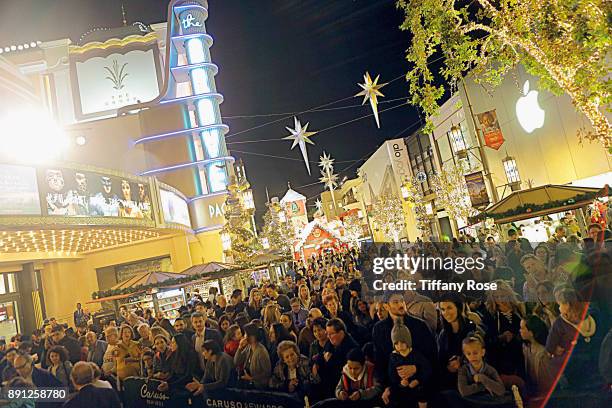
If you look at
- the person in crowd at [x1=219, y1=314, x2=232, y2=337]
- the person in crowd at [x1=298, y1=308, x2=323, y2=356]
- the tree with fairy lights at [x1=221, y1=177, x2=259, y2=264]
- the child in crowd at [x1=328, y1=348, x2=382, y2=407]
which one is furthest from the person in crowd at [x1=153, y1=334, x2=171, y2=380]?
Answer: the tree with fairy lights at [x1=221, y1=177, x2=259, y2=264]

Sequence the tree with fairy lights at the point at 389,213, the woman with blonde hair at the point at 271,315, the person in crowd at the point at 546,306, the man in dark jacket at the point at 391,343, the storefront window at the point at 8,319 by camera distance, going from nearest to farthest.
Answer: the person in crowd at the point at 546,306, the man in dark jacket at the point at 391,343, the woman with blonde hair at the point at 271,315, the storefront window at the point at 8,319, the tree with fairy lights at the point at 389,213

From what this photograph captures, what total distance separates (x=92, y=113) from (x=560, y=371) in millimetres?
40074

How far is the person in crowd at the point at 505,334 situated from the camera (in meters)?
4.59

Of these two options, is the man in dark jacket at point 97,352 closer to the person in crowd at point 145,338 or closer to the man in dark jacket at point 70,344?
the man in dark jacket at point 70,344

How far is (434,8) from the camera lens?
11898 mm

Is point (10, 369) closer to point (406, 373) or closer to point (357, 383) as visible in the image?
point (357, 383)

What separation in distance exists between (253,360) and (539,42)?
897 centimetres

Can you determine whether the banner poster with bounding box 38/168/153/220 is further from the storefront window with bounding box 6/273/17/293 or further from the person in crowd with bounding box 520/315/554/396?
the person in crowd with bounding box 520/315/554/396

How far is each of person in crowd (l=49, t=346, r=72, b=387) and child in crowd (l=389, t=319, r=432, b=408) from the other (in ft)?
21.7

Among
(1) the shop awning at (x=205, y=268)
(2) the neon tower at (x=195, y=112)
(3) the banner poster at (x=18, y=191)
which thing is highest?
(2) the neon tower at (x=195, y=112)

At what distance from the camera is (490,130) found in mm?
24484

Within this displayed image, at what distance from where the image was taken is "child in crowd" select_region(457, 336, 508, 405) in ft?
14.4

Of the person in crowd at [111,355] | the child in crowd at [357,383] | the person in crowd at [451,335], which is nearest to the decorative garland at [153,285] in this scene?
the person in crowd at [111,355]

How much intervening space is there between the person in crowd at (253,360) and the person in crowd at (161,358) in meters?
1.36
